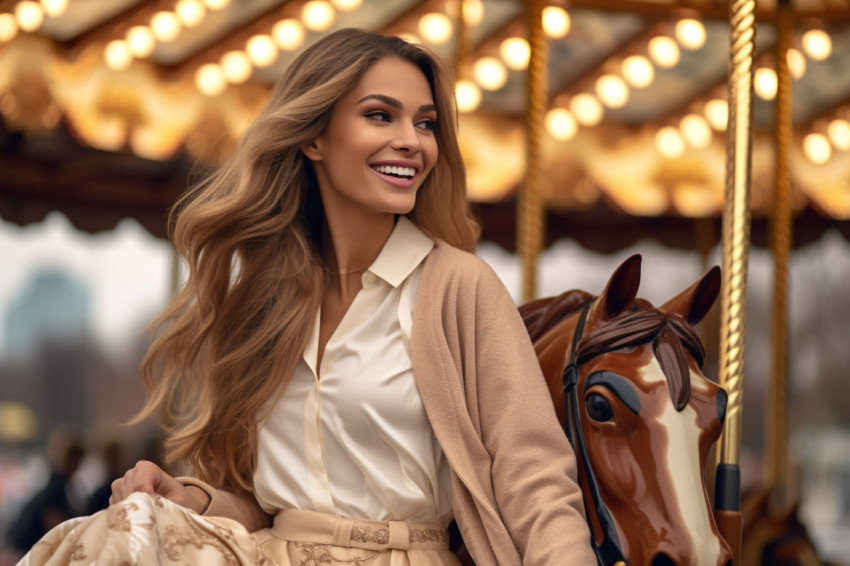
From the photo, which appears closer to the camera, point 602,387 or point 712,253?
point 602,387

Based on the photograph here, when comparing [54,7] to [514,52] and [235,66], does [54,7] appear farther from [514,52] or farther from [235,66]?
[514,52]

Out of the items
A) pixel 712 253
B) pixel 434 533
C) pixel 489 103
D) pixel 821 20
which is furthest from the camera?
pixel 712 253

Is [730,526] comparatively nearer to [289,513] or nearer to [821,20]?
[289,513]

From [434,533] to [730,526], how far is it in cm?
52

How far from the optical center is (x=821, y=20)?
5051mm

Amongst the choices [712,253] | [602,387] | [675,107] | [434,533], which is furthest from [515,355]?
[712,253]

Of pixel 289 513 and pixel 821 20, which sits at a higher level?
pixel 821 20

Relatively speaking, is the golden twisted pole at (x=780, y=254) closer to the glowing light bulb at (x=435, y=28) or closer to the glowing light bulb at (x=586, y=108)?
the glowing light bulb at (x=586, y=108)

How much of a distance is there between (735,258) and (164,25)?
152 inches

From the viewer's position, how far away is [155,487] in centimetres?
188

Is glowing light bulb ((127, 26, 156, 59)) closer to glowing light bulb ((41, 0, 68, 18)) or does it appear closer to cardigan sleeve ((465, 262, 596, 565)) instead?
glowing light bulb ((41, 0, 68, 18))

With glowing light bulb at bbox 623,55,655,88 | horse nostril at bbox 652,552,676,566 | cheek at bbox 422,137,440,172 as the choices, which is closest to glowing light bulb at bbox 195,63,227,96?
glowing light bulb at bbox 623,55,655,88

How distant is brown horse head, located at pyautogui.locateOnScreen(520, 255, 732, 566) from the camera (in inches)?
61.0

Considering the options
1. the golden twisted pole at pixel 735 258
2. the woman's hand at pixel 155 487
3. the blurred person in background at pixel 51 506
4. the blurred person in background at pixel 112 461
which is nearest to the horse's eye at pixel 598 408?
the golden twisted pole at pixel 735 258
